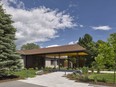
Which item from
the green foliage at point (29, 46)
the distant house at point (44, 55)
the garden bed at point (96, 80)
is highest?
the green foliage at point (29, 46)

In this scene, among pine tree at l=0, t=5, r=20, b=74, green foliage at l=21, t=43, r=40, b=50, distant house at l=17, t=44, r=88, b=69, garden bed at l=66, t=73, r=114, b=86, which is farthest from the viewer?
green foliage at l=21, t=43, r=40, b=50

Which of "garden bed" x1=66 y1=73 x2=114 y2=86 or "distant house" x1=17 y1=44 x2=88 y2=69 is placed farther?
"distant house" x1=17 y1=44 x2=88 y2=69

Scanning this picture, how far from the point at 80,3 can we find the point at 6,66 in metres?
10.1

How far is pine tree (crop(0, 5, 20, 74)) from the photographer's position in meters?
20.2

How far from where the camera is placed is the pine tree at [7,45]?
2017 cm

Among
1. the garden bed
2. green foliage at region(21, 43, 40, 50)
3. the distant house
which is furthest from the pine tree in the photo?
green foliage at region(21, 43, 40, 50)

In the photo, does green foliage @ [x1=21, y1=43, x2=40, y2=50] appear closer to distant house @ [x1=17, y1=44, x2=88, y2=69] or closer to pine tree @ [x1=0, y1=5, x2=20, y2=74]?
distant house @ [x1=17, y1=44, x2=88, y2=69]

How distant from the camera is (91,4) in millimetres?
20750

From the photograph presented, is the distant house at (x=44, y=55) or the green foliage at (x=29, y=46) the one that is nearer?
the distant house at (x=44, y=55)

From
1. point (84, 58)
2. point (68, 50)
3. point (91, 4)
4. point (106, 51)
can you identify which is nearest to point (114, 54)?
point (106, 51)

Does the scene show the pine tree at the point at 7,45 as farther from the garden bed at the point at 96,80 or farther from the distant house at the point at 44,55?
the distant house at the point at 44,55

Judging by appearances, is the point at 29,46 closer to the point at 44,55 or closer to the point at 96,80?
the point at 44,55

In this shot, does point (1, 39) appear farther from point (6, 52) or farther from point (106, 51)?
point (106, 51)

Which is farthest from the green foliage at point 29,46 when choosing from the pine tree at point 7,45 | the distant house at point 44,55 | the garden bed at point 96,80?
the garden bed at point 96,80
